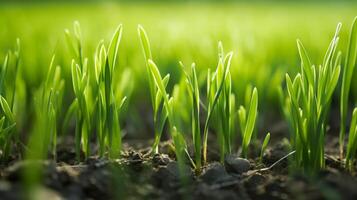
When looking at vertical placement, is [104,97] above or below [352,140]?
above

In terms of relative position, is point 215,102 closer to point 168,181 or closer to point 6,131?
point 168,181

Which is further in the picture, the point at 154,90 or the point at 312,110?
the point at 154,90

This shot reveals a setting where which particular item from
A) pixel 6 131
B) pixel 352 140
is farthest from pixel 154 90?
pixel 352 140

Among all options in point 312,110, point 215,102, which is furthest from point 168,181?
point 312,110

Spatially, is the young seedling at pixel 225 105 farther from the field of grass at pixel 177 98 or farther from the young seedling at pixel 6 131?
the young seedling at pixel 6 131

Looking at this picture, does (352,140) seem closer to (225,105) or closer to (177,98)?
(225,105)

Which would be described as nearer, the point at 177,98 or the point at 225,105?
the point at 225,105

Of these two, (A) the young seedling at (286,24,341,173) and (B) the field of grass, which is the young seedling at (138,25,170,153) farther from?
(A) the young seedling at (286,24,341,173)

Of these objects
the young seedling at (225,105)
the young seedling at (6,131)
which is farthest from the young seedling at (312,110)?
the young seedling at (6,131)

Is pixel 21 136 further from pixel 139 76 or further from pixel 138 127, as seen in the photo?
pixel 139 76

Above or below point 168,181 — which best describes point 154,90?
above
